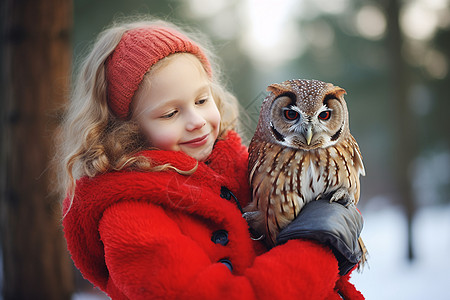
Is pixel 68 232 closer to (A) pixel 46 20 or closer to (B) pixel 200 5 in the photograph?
(A) pixel 46 20

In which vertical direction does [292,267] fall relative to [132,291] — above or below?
above

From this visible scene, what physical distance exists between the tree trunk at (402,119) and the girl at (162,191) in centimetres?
387

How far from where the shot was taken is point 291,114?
98cm

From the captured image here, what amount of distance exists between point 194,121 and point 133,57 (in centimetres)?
26

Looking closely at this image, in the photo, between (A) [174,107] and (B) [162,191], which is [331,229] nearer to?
(B) [162,191]

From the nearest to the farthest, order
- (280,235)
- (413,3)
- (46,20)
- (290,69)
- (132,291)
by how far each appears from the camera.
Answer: (132,291)
(280,235)
(46,20)
(413,3)
(290,69)

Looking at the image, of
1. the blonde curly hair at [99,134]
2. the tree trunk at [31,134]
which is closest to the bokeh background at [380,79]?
the tree trunk at [31,134]

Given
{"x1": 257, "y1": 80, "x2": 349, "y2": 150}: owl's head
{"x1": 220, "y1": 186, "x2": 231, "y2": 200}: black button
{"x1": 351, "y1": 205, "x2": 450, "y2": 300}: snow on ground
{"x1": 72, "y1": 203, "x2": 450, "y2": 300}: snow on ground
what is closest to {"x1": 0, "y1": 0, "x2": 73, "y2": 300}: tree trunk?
{"x1": 220, "y1": 186, "x2": 231, "y2": 200}: black button

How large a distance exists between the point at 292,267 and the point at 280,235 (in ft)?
0.42

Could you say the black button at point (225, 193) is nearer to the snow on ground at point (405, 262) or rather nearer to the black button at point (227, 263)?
the black button at point (227, 263)

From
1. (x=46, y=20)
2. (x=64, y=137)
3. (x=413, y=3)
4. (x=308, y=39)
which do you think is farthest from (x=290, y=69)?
(x=64, y=137)

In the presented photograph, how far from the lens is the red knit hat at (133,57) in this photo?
956 millimetres

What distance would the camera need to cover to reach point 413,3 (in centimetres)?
461

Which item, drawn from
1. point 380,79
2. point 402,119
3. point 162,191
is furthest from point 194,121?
point 380,79
